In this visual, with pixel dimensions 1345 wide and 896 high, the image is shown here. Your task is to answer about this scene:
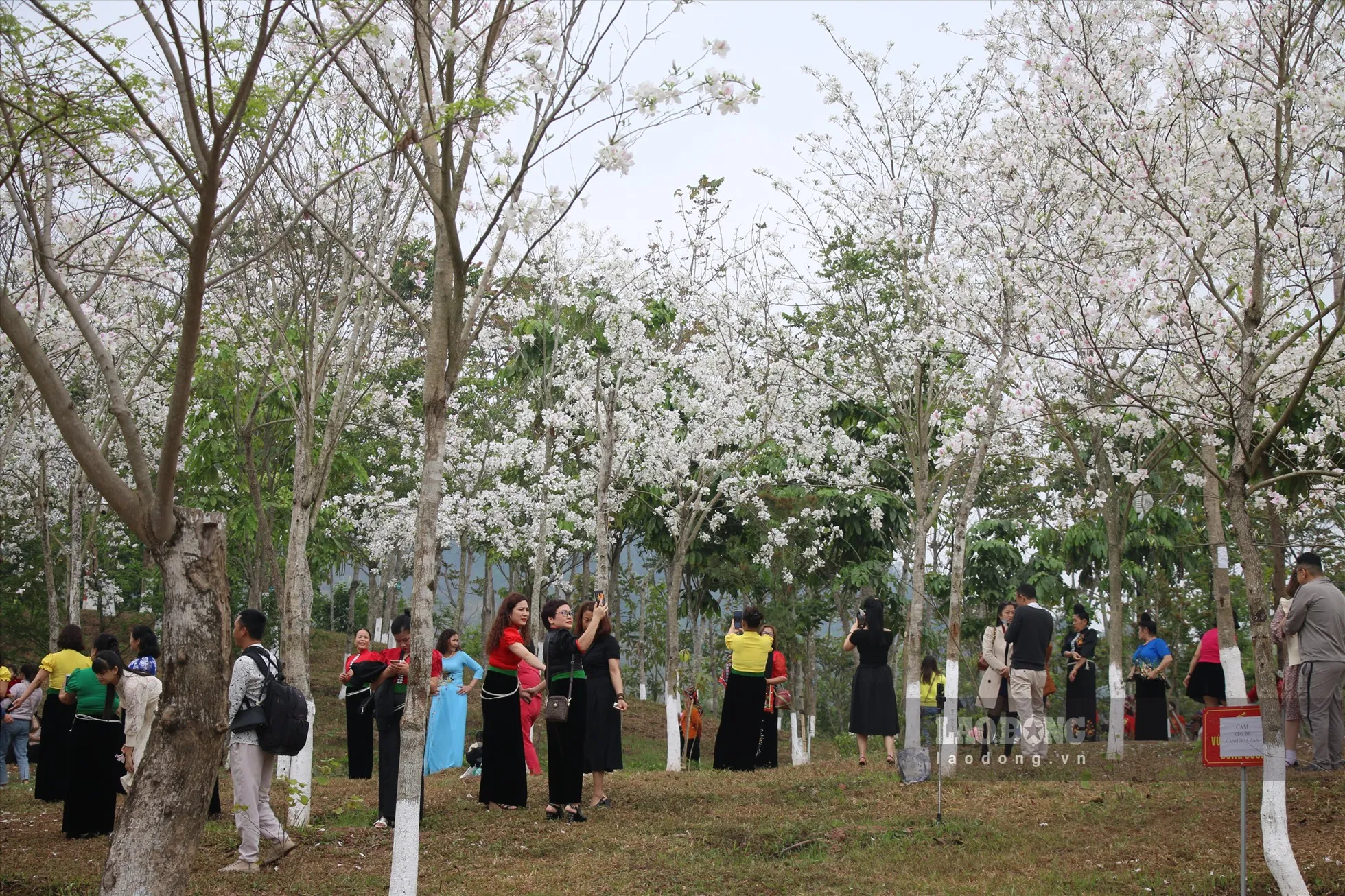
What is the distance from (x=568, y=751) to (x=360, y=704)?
2866mm

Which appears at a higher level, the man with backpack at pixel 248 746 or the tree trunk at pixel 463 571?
the tree trunk at pixel 463 571

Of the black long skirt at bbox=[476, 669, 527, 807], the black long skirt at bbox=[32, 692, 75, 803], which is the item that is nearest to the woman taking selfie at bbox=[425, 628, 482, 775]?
the black long skirt at bbox=[476, 669, 527, 807]

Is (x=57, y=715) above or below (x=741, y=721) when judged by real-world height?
above

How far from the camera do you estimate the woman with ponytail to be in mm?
8891

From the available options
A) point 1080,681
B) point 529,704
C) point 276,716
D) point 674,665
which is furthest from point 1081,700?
point 276,716

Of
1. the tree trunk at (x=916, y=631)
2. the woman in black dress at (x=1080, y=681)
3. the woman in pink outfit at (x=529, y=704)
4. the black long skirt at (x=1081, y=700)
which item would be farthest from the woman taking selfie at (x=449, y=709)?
the black long skirt at (x=1081, y=700)

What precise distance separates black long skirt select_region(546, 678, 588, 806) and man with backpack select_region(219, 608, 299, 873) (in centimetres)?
240

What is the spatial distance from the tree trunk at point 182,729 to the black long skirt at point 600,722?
3915 millimetres

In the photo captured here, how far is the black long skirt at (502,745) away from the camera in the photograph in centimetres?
948

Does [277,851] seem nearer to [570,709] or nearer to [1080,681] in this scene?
[570,709]

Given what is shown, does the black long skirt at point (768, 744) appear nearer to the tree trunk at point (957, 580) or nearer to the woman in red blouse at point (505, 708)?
the tree trunk at point (957, 580)

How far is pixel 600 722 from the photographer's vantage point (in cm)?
986

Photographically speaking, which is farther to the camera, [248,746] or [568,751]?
[568,751]

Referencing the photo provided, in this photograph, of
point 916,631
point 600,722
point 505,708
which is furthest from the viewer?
point 916,631
